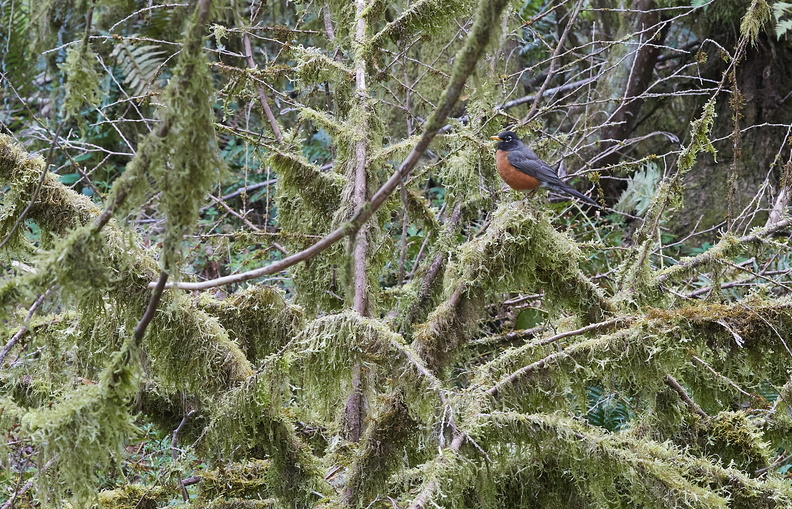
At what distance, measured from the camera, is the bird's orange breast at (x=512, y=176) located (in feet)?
11.5

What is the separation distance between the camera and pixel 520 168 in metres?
3.92

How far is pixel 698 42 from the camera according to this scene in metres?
6.80

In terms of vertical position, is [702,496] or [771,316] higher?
[771,316]

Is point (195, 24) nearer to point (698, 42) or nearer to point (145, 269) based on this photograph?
point (145, 269)

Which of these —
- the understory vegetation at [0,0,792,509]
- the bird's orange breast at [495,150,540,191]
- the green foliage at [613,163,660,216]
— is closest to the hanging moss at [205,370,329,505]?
the understory vegetation at [0,0,792,509]

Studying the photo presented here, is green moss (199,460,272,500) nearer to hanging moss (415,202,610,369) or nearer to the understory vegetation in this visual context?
the understory vegetation

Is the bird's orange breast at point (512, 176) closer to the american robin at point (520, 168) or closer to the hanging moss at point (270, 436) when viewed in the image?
the american robin at point (520, 168)

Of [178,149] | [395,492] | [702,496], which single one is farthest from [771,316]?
[178,149]

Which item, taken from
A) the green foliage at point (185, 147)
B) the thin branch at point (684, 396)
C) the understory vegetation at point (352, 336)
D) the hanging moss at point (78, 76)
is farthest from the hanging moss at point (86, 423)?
the thin branch at point (684, 396)

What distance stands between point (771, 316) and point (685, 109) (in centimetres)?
544

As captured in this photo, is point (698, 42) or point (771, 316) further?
point (698, 42)

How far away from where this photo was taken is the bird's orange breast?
352 centimetres

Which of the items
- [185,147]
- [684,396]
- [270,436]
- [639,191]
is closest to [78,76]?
[185,147]

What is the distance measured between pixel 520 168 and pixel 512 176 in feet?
0.62
